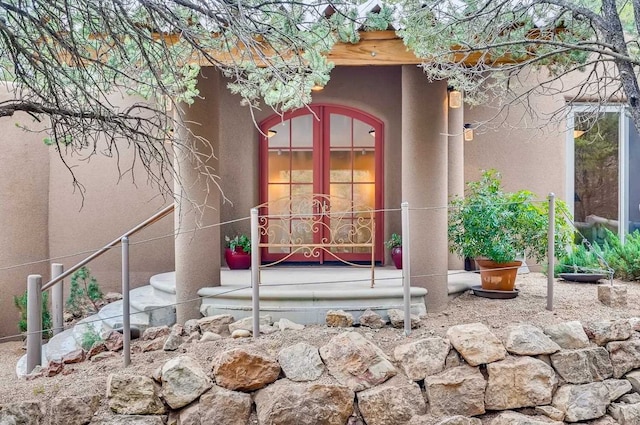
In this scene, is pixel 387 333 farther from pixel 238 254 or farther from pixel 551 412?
pixel 238 254

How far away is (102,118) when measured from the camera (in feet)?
10.5

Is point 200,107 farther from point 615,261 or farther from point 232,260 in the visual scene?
point 615,261

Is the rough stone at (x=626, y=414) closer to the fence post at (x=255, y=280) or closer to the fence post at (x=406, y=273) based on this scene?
the fence post at (x=406, y=273)

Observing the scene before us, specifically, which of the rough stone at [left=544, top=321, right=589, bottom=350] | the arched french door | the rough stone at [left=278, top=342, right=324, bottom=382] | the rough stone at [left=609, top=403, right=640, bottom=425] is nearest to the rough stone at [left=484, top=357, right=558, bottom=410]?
the rough stone at [left=544, top=321, right=589, bottom=350]

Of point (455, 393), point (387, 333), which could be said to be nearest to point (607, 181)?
point (387, 333)

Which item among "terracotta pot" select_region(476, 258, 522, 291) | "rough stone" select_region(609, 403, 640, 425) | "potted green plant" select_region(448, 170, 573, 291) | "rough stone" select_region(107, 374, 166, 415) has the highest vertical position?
"potted green plant" select_region(448, 170, 573, 291)

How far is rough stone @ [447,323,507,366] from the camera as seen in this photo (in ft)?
13.0

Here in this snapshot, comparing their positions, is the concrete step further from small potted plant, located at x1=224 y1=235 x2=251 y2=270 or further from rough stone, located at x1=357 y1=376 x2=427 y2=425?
rough stone, located at x1=357 y1=376 x2=427 y2=425

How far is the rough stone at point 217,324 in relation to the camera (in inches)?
174

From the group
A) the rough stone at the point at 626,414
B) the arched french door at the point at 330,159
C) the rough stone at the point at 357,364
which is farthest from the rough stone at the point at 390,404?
the arched french door at the point at 330,159

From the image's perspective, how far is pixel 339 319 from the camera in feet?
14.5

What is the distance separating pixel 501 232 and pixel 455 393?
1.75 metres

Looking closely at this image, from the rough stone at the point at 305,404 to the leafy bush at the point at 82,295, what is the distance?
12.1 ft

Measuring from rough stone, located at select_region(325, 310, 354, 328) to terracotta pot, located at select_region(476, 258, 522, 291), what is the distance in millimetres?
1567
